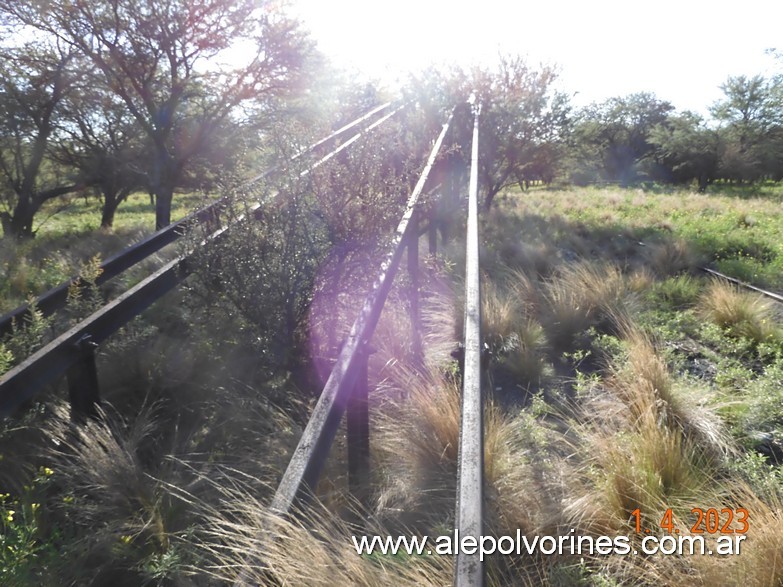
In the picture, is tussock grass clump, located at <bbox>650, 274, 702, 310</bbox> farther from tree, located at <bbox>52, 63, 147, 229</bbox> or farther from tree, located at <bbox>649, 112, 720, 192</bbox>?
tree, located at <bbox>649, 112, 720, 192</bbox>

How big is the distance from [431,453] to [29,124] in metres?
17.5

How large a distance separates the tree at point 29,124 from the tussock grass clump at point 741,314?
14.2 m

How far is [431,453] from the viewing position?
276 cm

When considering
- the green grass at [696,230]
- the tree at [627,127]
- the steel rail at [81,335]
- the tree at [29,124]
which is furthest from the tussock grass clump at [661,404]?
the tree at [627,127]

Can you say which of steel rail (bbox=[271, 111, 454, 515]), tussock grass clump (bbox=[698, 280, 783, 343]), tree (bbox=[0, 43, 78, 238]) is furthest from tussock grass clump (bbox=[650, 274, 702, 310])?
tree (bbox=[0, 43, 78, 238])

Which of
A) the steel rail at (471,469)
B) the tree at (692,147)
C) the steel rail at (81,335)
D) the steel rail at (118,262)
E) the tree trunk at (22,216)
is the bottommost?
the tree at (692,147)

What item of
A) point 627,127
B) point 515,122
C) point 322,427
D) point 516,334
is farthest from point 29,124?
point 627,127

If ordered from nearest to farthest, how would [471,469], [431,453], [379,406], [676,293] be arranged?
[471,469] < [431,453] < [379,406] < [676,293]

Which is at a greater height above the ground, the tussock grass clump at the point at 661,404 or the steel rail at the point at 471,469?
the steel rail at the point at 471,469

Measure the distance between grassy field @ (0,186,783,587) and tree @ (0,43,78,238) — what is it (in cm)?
1185

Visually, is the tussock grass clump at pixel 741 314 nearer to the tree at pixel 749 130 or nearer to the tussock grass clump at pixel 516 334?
A: the tussock grass clump at pixel 516 334

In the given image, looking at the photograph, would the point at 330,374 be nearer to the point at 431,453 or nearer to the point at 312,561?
the point at 431,453

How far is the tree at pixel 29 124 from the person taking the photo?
13.1m

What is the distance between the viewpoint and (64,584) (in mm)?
2125
